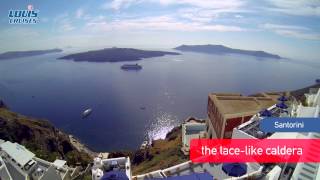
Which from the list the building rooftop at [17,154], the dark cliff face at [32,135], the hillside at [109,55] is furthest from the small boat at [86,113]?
the hillside at [109,55]

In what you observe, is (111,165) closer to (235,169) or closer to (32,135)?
(235,169)

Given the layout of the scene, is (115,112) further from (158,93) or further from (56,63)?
(56,63)

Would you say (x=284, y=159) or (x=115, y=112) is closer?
(x=284, y=159)

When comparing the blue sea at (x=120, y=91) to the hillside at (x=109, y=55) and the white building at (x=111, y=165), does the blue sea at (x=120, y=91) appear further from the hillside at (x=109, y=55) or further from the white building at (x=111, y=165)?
the white building at (x=111, y=165)

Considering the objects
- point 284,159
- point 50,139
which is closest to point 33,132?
point 50,139

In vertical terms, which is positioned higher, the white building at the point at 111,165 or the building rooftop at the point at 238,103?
the building rooftop at the point at 238,103
